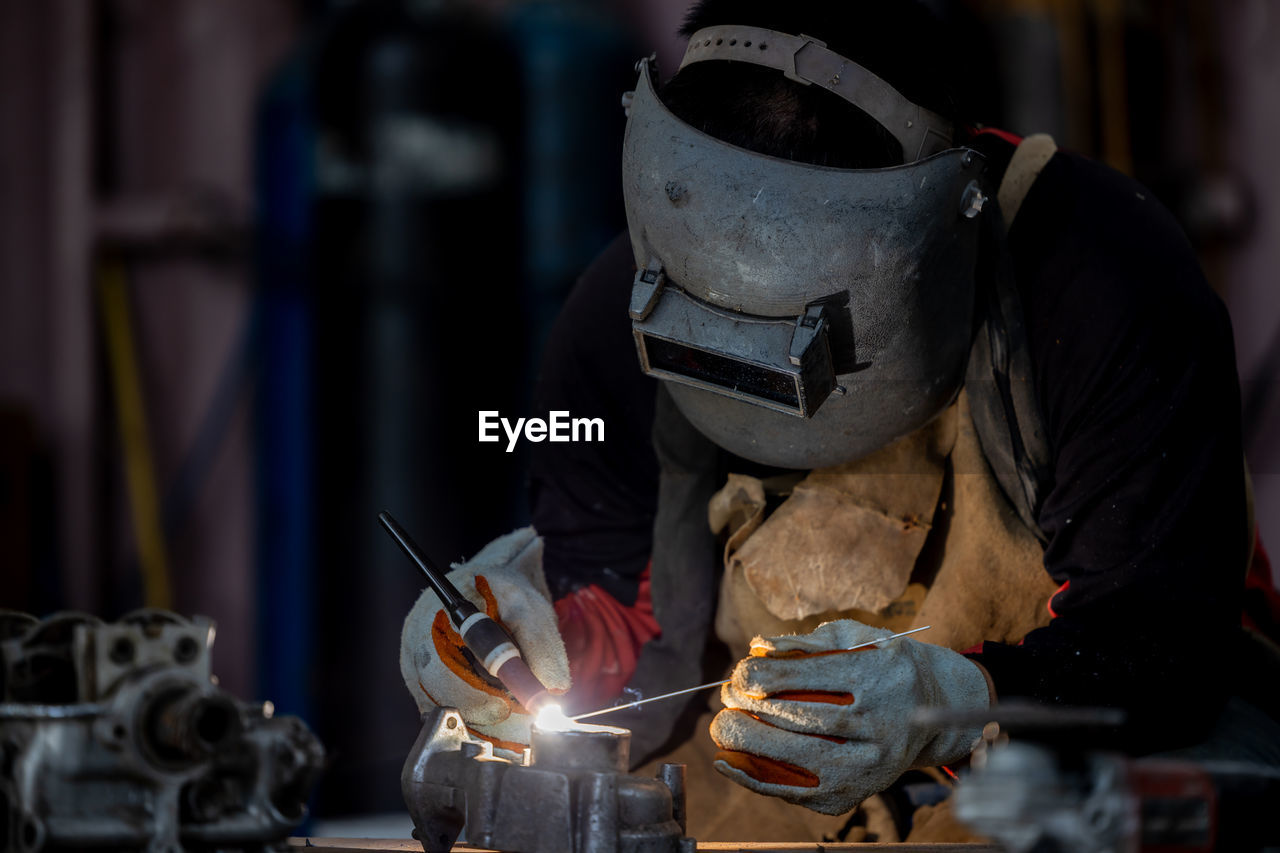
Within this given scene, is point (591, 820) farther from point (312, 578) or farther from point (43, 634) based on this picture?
point (312, 578)

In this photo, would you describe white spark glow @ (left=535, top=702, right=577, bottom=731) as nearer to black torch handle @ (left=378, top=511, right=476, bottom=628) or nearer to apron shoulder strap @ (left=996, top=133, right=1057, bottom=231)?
black torch handle @ (left=378, top=511, right=476, bottom=628)

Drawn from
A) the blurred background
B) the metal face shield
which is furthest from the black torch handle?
the blurred background

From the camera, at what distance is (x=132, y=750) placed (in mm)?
945

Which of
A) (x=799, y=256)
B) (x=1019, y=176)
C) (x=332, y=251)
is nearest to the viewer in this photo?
(x=799, y=256)

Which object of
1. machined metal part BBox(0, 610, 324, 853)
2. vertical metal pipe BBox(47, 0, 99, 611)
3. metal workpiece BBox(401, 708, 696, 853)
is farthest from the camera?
vertical metal pipe BBox(47, 0, 99, 611)

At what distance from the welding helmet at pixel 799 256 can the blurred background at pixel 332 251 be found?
4.65 feet

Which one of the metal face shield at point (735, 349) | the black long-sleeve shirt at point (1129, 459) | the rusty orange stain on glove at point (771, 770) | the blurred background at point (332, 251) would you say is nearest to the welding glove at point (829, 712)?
the rusty orange stain on glove at point (771, 770)

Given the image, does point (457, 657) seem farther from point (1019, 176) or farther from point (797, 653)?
point (1019, 176)

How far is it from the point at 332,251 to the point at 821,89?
6.06ft

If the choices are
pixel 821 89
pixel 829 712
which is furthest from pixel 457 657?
pixel 821 89

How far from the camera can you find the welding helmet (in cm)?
119

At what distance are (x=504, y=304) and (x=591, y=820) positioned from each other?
6.12ft

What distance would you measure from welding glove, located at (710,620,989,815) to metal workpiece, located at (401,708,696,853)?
3.3 inches

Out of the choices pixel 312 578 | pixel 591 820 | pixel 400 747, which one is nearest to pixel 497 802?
pixel 591 820
